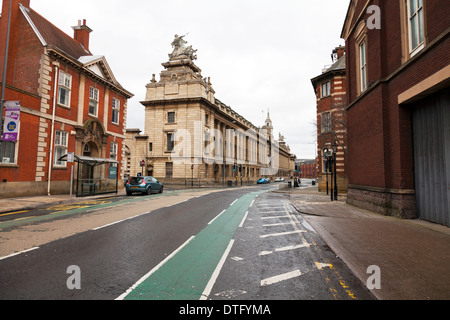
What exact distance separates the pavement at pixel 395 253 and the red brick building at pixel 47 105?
57.6 ft

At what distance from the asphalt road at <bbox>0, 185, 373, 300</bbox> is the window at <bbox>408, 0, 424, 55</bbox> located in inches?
313

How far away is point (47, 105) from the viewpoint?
60.0ft

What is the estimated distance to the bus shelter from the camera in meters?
18.5

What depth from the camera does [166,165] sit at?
45531 mm

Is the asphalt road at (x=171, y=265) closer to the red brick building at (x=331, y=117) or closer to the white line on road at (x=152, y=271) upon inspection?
the white line on road at (x=152, y=271)

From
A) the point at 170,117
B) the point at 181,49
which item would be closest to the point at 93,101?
the point at 170,117

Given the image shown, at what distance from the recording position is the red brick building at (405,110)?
324 inches

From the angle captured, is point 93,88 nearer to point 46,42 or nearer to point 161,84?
point 46,42

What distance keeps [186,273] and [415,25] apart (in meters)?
11.7

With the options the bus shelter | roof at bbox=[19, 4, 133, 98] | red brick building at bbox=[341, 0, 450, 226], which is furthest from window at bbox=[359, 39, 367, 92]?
roof at bbox=[19, 4, 133, 98]

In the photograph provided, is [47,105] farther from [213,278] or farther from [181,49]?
[181,49]

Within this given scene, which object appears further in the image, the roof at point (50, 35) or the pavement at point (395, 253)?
the roof at point (50, 35)

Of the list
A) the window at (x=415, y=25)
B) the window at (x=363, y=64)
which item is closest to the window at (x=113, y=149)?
the window at (x=363, y=64)
